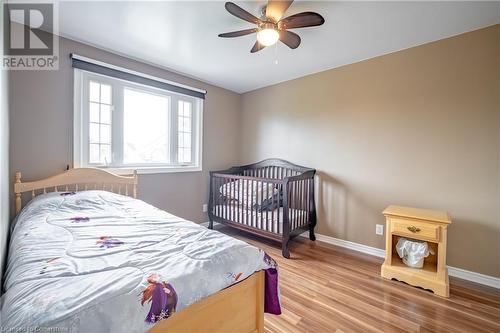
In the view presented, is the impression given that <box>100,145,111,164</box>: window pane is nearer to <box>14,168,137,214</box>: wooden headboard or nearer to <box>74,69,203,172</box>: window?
<box>74,69,203,172</box>: window

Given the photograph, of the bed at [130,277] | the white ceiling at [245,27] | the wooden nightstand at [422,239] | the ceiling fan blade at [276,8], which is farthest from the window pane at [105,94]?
the wooden nightstand at [422,239]

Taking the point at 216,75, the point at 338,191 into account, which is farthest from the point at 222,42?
the point at 338,191

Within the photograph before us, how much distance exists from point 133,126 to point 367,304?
300cm

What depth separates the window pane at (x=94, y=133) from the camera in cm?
241

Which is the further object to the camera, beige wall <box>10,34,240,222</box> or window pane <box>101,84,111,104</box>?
window pane <box>101,84,111,104</box>

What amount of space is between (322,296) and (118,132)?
8.81 ft

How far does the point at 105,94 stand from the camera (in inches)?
98.8

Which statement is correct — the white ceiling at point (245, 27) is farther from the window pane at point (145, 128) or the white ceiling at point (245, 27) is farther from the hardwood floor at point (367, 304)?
the hardwood floor at point (367, 304)

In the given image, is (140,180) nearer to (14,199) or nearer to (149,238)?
(14,199)

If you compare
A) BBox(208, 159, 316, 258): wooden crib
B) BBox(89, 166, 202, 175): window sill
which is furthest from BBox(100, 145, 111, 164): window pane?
BBox(208, 159, 316, 258): wooden crib

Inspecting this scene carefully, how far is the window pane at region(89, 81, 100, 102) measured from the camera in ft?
7.91

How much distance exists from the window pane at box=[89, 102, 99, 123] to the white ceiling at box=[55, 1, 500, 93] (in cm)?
64

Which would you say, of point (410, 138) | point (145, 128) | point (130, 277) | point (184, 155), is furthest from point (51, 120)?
point (410, 138)
